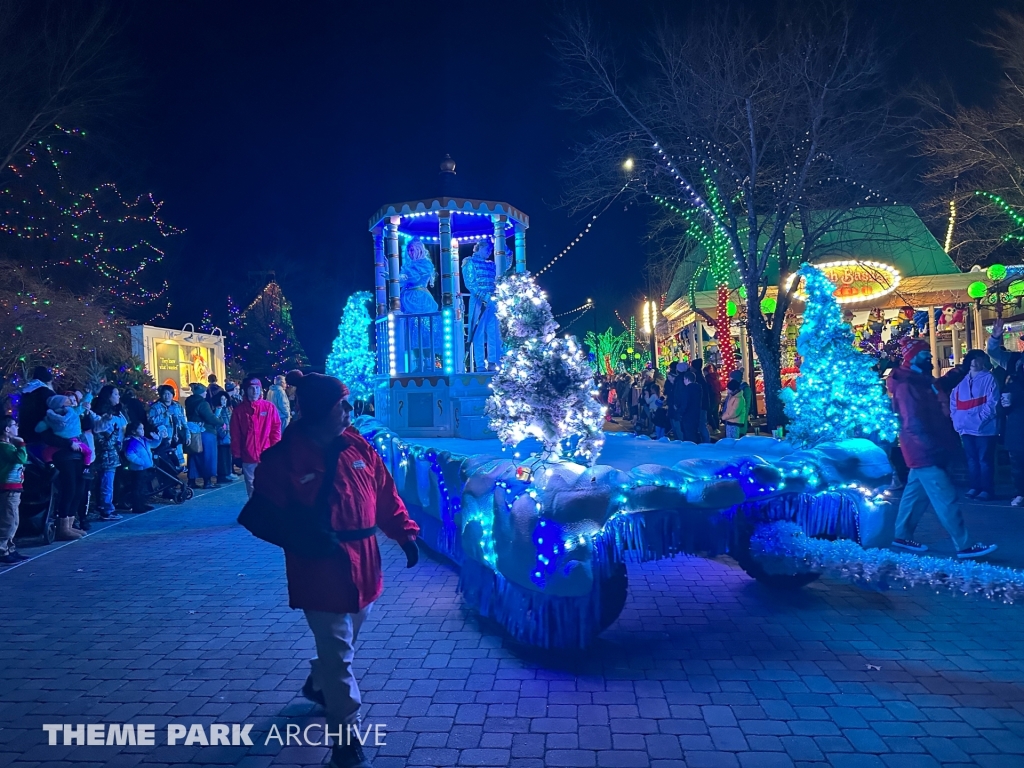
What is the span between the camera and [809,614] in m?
4.62

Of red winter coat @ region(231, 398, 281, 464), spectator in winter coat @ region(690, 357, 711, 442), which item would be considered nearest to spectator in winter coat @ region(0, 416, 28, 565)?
red winter coat @ region(231, 398, 281, 464)

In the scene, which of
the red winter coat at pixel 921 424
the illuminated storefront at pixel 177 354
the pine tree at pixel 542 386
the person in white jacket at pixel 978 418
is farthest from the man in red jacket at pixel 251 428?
the illuminated storefront at pixel 177 354

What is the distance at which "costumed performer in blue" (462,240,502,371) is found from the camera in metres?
9.90

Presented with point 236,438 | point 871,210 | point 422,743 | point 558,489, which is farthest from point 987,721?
point 871,210

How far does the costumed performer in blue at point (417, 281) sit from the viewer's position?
995cm

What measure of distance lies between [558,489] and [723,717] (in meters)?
1.37

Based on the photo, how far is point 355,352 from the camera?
1380cm

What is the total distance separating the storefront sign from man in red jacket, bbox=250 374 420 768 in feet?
49.7

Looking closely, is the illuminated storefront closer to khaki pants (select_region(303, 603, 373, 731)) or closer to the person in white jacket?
khaki pants (select_region(303, 603, 373, 731))

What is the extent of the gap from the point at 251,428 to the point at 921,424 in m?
7.18

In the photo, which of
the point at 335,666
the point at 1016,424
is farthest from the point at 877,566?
the point at 1016,424

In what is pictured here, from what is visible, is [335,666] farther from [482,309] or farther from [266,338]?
[266,338]

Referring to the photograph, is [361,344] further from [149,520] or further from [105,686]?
[105,686]

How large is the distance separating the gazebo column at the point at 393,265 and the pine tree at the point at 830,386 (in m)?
5.98
